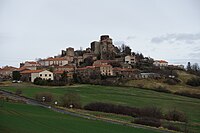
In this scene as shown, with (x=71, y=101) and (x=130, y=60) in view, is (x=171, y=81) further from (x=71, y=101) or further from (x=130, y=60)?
(x=71, y=101)

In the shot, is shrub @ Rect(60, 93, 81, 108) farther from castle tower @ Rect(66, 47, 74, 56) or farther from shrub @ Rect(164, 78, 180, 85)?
castle tower @ Rect(66, 47, 74, 56)

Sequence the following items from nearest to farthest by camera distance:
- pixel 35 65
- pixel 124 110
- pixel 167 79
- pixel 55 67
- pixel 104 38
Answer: pixel 124 110, pixel 167 79, pixel 55 67, pixel 35 65, pixel 104 38

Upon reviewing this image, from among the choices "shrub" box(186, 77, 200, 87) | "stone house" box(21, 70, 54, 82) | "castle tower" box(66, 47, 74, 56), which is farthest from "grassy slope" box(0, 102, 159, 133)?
"castle tower" box(66, 47, 74, 56)

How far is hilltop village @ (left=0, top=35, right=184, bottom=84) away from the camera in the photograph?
95.4 metres

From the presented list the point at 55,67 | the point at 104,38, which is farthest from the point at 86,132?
the point at 104,38

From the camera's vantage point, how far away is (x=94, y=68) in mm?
106188

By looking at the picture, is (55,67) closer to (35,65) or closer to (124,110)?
(35,65)

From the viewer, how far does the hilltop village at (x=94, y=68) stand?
313 ft

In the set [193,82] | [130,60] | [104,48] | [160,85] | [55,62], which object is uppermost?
[104,48]

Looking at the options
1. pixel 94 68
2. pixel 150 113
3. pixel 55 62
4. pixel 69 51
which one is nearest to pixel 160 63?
pixel 69 51

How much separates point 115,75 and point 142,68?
21.6 m

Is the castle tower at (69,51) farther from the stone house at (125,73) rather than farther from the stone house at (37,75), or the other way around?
the stone house at (37,75)

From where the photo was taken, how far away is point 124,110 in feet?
143

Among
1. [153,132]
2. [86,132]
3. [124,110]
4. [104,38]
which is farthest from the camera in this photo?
[104,38]
